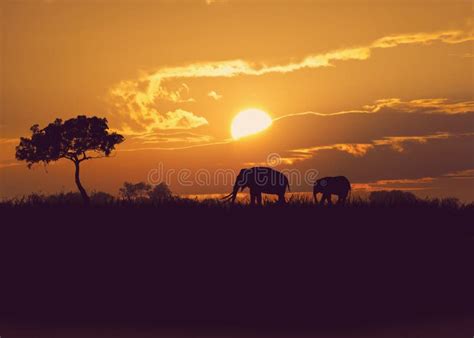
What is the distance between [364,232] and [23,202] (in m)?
10.2

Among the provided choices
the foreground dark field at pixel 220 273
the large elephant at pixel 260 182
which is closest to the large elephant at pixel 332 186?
the large elephant at pixel 260 182

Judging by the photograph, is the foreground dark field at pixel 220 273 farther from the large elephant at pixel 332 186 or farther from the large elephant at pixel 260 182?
the large elephant at pixel 332 186

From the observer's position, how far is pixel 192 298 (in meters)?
15.9

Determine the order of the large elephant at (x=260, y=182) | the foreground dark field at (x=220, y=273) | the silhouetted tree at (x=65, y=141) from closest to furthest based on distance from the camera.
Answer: the foreground dark field at (x=220, y=273) → the large elephant at (x=260, y=182) → the silhouetted tree at (x=65, y=141)

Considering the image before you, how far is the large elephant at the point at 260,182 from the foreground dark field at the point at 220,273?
8430 millimetres

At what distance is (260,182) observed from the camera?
86.2ft

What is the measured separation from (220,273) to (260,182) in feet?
34.5

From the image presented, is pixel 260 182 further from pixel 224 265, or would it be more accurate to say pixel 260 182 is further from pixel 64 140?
pixel 64 140

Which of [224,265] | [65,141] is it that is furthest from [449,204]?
[65,141]

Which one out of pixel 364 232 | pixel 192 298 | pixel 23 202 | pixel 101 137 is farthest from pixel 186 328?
pixel 101 137

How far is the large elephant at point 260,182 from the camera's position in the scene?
2595cm

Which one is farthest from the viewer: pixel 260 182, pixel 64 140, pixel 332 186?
pixel 64 140

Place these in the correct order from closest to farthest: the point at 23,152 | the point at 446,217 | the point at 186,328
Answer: the point at 186,328 < the point at 446,217 < the point at 23,152

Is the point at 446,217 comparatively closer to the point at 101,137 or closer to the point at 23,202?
the point at 23,202
